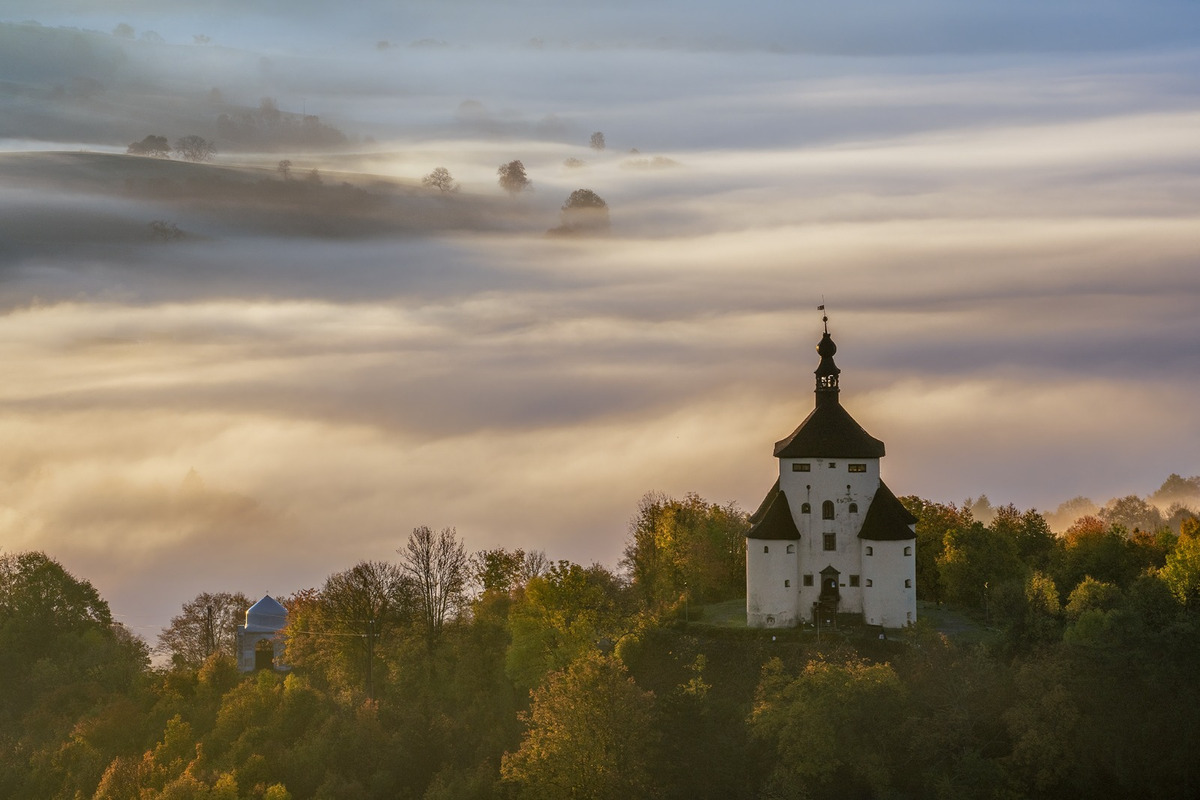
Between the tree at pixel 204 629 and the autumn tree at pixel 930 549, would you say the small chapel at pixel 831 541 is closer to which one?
the autumn tree at pixel 930 549

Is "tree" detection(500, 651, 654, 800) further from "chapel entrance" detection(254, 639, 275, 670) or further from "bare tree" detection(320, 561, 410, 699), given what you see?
"chapel entrance" detection(254, 639, 275, 670)

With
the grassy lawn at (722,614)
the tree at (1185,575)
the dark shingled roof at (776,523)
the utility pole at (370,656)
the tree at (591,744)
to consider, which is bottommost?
the tree at (591,744)

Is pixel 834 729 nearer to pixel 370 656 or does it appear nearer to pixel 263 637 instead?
pixel 370 656

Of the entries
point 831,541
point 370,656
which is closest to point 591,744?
point 831,541

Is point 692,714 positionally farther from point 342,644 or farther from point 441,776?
point 342,644

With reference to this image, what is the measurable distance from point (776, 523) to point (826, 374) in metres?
9.65

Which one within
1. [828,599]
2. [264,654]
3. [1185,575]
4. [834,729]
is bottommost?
[834,729]

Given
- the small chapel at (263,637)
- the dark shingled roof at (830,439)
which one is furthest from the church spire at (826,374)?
the small chapel at (263,637)

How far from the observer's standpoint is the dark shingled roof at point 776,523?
8575 cm

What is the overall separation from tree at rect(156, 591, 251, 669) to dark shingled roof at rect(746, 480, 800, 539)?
51327 mm

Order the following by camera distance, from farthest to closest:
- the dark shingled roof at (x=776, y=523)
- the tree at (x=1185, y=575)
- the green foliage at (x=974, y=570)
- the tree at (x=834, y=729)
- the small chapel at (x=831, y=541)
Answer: the green foliage at (x=974, y=570) < the dark shingled roof at (x=776, y=523) < the small chapel at (x=831, y=541) < the tree at (x=1185, y=575) < the tree at (x=834, y=729)

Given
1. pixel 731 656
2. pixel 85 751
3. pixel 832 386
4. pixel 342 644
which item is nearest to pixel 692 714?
pixel 731 656

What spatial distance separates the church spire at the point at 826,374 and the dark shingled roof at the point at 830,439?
493 millimetres

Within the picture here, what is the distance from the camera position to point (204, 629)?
124938mm
